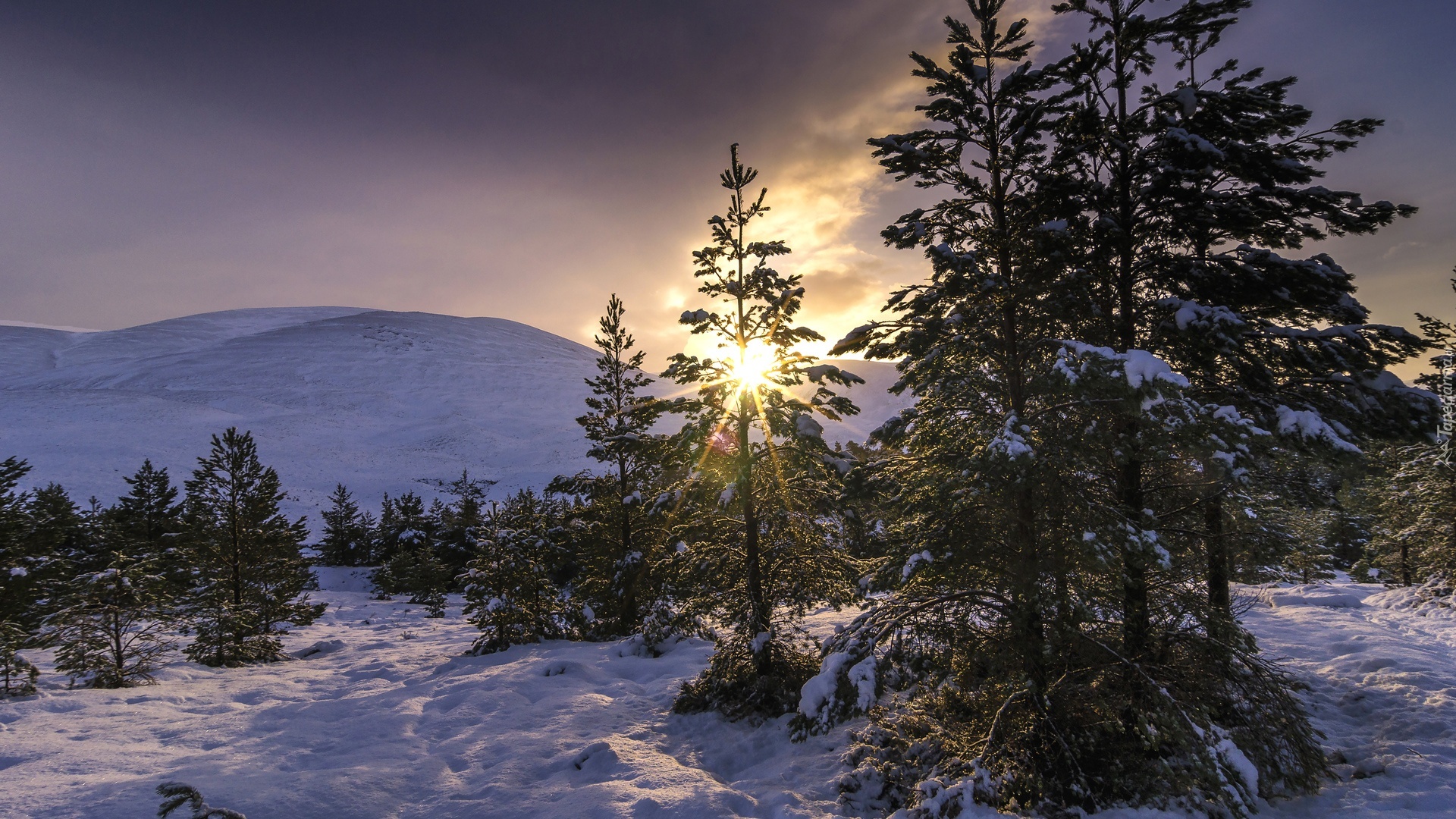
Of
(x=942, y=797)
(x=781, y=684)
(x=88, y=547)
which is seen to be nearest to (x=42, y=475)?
(x=88, y=547)

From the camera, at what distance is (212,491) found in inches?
757

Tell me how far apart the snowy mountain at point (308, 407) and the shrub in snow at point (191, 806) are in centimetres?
7492

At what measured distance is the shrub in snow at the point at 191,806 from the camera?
18.6 feet

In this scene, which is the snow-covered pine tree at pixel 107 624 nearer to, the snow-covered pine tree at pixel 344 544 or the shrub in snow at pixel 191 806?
the shrub in snow at pixel 191 806

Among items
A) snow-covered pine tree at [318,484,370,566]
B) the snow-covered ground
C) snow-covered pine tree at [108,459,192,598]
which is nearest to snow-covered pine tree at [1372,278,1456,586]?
the snow-covered ground

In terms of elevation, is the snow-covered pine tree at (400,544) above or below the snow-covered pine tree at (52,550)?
below

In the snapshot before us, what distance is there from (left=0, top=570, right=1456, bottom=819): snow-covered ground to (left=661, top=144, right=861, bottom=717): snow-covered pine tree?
3.71 ft

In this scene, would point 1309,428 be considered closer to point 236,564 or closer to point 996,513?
point 996,513

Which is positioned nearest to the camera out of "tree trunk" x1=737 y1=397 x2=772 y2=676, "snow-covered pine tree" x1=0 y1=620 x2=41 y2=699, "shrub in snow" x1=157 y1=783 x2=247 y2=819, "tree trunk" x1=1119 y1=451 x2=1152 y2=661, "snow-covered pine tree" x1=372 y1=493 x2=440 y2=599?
"shrub in snow" x1=157 y1=783 x2=247 y2=819

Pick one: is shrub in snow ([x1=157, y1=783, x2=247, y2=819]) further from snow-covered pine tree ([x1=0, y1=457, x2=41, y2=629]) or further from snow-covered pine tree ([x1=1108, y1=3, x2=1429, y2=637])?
snow-covered pine tree ([x1=0, y1=457, x2=41, y2=629])

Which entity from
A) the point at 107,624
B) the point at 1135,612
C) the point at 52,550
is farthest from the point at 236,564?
the point at 1135,612

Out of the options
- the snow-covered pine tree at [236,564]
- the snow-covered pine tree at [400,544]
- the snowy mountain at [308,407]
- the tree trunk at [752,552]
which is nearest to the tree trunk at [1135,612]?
the tree trunk at [752,552]

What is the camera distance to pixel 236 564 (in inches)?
766

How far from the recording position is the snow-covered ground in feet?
23.3
